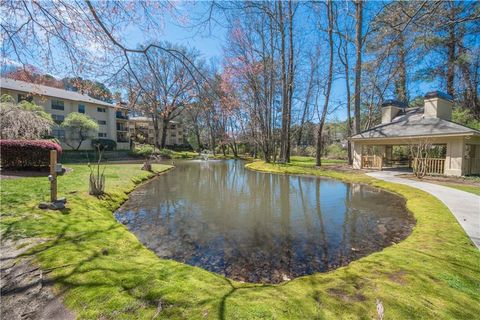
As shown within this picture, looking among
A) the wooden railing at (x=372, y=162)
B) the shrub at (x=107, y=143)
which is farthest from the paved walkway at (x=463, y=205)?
the shrub at (x=107, y=143)

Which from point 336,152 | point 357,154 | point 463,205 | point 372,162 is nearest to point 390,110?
point 357,154

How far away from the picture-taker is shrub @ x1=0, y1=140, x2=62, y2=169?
923 cm

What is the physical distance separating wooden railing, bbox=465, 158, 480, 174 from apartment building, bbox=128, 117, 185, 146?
41623mm

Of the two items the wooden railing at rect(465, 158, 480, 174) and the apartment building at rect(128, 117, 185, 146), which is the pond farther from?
the apartment building at rect(128, 117, 185, 146)

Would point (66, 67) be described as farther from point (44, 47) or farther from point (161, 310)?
point (161, 310)

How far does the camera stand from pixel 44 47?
4246 mm

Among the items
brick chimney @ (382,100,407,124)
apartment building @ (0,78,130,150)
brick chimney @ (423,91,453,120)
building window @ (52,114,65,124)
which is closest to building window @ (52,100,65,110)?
apartment building @ (0,78,130,150)

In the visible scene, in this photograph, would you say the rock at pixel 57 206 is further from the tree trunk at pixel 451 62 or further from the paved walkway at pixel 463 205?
the tree trunk at pixel 451 62

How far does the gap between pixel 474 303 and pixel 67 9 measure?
6849mm

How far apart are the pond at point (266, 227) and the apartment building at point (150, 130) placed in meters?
36.9

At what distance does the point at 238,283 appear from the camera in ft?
9.77

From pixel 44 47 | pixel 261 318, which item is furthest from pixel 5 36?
pixel 261 318

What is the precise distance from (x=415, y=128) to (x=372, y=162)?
10.9 ft

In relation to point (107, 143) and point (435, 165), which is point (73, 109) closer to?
point (107, 143)
